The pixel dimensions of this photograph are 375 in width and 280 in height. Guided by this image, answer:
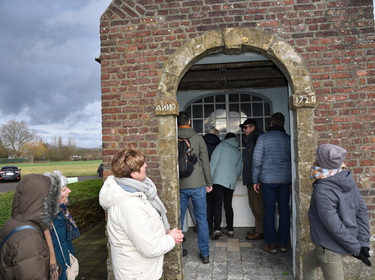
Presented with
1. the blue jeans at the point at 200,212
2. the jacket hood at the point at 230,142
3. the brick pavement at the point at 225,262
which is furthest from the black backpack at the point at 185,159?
the brick pavement at the point at 225,262

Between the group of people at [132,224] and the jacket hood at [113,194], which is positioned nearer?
the group of people at [132,224]

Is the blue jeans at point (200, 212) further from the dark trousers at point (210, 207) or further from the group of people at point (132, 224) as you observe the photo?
the group of people at point (132, 224)

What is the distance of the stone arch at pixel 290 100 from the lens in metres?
3.51

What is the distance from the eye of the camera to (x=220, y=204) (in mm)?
5219

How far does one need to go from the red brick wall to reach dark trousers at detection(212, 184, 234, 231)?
1.78 m

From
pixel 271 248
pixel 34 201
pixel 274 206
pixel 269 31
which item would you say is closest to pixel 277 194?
pixel 274 206

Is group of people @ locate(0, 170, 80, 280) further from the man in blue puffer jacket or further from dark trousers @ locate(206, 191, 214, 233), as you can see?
dark trousers @ locate(206, 191, 214, 233)

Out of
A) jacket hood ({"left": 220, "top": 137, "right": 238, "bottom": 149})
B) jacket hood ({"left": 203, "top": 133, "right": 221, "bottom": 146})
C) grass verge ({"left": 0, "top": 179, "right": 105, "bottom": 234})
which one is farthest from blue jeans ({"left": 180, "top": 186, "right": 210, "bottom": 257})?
grass verge ({"left": 0, "top": 179, "right": 105, "bottom": 234})

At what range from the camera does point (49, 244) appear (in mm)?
2115

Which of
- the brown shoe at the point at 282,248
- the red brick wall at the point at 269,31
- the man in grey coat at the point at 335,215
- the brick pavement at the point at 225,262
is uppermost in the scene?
the red brick wall at the point at 269,31

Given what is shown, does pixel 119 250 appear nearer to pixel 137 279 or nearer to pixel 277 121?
pixel 137 279

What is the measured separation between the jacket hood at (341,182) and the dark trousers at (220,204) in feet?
9.32

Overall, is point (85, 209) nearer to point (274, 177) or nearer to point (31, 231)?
point (274, 177)

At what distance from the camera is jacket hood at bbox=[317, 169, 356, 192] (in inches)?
96.0
